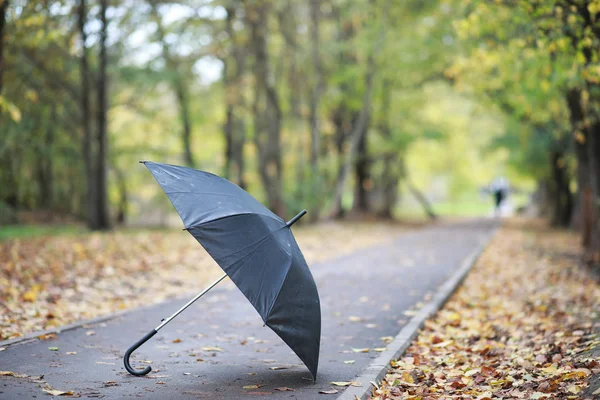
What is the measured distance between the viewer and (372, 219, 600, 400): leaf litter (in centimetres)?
552

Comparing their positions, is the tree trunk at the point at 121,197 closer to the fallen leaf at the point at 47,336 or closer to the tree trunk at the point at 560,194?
the tree trunk at the point at 560,194

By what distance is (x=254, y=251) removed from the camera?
17.4 feet

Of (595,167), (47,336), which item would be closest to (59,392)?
(47,336)

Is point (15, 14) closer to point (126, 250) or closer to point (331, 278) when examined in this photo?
point (126, 250)

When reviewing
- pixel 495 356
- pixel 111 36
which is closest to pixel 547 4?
pixel 495 356

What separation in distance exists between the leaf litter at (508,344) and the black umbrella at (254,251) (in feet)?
2.87

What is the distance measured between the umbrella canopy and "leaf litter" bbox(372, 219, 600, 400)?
878 mm

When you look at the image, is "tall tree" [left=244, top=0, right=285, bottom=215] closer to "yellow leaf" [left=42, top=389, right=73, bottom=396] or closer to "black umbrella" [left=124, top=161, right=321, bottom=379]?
"black umbrella" [left=124, top=161, right=321, bottom=379]

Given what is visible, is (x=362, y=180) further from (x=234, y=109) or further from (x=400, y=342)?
(x=400, y=342)

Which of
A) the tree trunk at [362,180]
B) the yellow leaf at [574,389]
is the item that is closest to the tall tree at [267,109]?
the tree trunk at [362,180]

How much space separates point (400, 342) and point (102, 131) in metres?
15.4

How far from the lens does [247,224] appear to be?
538cm

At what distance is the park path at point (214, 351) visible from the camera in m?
5.39

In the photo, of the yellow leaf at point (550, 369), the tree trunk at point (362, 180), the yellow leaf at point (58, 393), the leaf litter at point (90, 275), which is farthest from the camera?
the tree trunk at point (362, 180)
